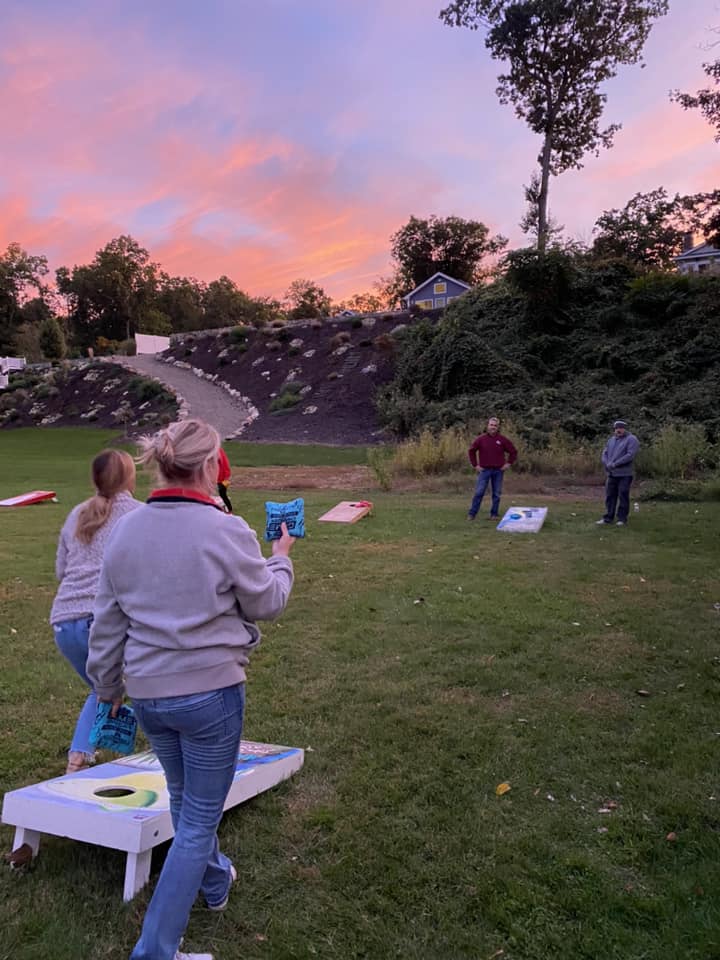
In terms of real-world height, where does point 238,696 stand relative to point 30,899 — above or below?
above

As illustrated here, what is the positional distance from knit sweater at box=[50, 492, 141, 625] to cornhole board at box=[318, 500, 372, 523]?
25.9ft

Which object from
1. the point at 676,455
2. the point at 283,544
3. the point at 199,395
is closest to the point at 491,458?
the point at 676,455

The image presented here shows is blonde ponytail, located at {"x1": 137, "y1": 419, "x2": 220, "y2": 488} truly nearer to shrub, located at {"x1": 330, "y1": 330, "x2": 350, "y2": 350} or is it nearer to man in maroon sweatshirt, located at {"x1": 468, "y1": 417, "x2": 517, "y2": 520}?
man in maroon sweatshirt, located at {"x1": 468, "y1": 417, "x2": 517, "y2": 520}

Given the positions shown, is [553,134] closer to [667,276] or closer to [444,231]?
[667,276]

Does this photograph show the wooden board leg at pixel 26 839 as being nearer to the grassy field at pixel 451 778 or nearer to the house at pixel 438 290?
the grassy field at pixel 451 778

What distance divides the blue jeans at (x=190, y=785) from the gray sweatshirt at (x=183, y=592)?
0.07 meters

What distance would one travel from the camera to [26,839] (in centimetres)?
293

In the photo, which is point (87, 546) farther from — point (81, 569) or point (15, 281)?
point (15, 281)

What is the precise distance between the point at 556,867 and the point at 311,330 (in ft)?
130

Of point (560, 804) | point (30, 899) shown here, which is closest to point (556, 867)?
point (560, 804)

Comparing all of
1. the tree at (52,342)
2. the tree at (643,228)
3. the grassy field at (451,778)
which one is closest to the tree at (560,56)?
the tree at (643,228)

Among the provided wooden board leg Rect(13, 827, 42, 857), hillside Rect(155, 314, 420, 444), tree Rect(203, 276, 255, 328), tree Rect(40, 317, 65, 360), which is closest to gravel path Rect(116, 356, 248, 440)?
hillside Rect(155, 314, 420, 444)

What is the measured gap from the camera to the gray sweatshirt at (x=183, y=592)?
83.1 inches

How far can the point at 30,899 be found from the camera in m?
2.69
